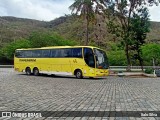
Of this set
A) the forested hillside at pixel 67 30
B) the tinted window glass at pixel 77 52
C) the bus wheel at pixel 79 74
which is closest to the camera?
the tinted window glass at pixel 77 52

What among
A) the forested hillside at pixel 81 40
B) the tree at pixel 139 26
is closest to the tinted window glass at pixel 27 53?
the forested hillside at pixel 81 40

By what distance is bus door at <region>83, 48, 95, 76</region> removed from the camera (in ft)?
86.8

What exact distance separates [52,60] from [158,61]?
24.8 metres

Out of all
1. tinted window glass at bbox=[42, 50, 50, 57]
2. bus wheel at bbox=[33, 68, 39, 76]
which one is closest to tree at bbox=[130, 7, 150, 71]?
tinted window glass at bbox=[42, 50, 50, 57]

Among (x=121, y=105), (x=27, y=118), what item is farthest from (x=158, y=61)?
(x=27, y=118)

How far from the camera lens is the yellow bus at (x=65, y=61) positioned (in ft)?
87.3

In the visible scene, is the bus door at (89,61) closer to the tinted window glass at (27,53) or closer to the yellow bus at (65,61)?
the yellow bus at (65,61)

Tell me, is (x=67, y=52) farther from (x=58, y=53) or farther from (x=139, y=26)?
(x=139, y=26)

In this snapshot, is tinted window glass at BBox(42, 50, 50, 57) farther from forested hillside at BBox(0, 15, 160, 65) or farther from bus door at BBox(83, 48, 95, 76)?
forested hillside at BBox(0, 15, 160, 65)

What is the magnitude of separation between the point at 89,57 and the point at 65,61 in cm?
288

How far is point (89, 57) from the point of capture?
87.5 feet

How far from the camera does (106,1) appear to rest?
33.9 metres

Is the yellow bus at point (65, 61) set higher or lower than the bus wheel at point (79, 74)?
higher

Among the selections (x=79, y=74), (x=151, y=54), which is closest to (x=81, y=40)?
(x=151, y=54)
